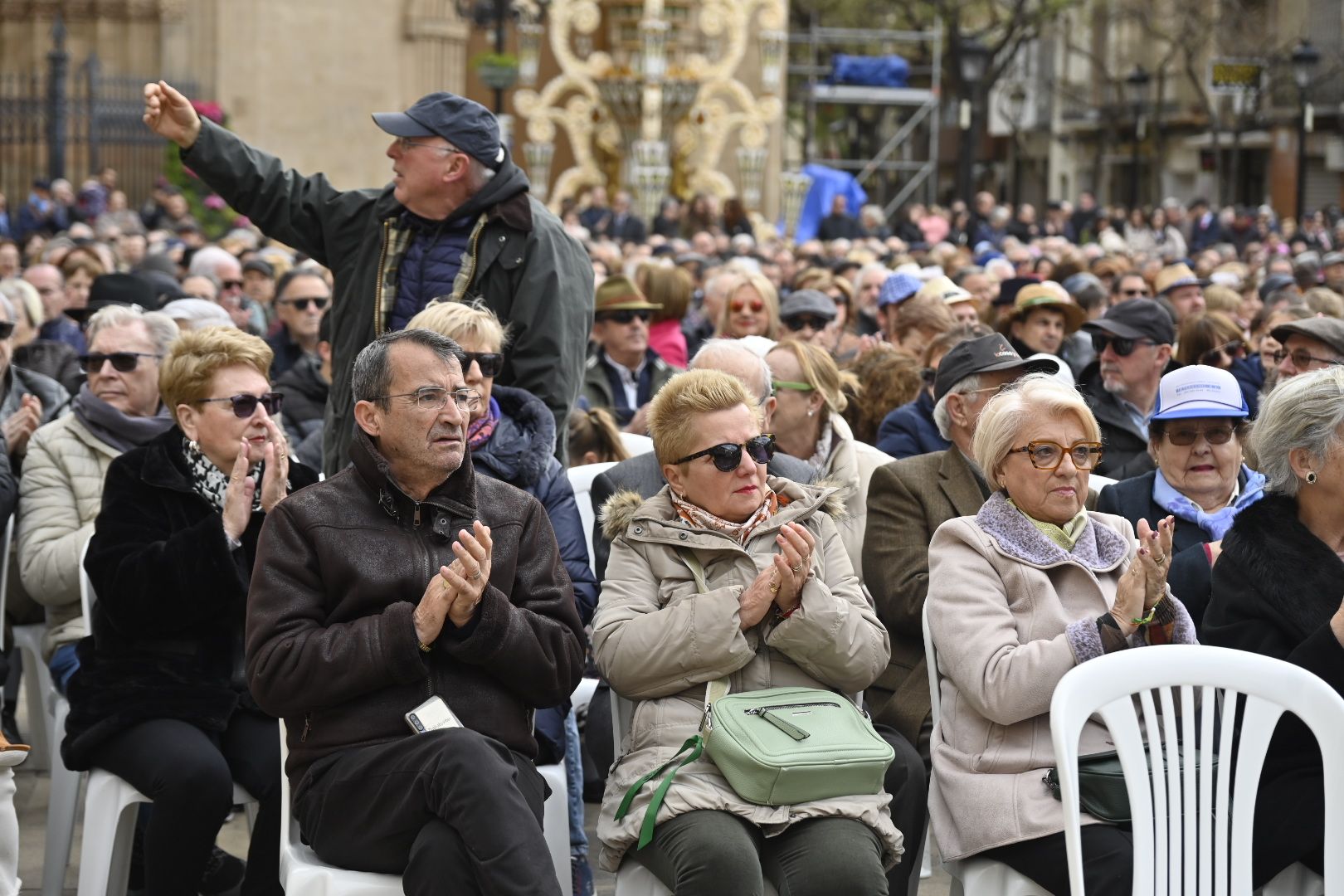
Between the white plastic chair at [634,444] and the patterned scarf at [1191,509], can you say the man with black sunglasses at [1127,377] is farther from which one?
the white plastic chair at [634,444]

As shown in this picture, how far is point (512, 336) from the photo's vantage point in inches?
225

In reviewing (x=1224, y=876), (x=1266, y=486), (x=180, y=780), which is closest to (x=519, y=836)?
(x=180, y=780)

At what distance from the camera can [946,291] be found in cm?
912

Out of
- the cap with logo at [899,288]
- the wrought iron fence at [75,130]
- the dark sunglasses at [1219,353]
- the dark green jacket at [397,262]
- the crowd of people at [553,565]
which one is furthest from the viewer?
the wrought iron fence at [75,130]

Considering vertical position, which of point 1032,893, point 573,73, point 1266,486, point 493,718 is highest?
point 573,73

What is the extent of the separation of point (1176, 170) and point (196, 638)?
1926 inches

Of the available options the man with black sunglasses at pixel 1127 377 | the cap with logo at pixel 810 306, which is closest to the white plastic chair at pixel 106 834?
the man with black sunglasses at pixel 1127 377

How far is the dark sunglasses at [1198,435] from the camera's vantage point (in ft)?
17.0

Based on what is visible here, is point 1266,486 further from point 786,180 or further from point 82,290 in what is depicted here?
point 786,180

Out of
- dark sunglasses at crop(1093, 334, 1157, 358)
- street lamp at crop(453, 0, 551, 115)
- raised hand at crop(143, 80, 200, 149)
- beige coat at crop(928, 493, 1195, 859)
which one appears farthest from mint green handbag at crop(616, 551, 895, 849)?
street lamp at crop(453, 0, 551, 115)

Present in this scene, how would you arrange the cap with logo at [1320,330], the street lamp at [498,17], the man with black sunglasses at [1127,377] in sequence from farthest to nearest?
the street lamp at [498,17], the man with black sunglasses at [1127,377], the cap with logo at [1320,330]

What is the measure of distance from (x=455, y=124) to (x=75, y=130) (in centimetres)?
1970

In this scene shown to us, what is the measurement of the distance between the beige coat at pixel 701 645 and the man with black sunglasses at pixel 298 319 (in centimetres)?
472

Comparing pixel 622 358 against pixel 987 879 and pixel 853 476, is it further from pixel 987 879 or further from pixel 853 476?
pixel 987 879
